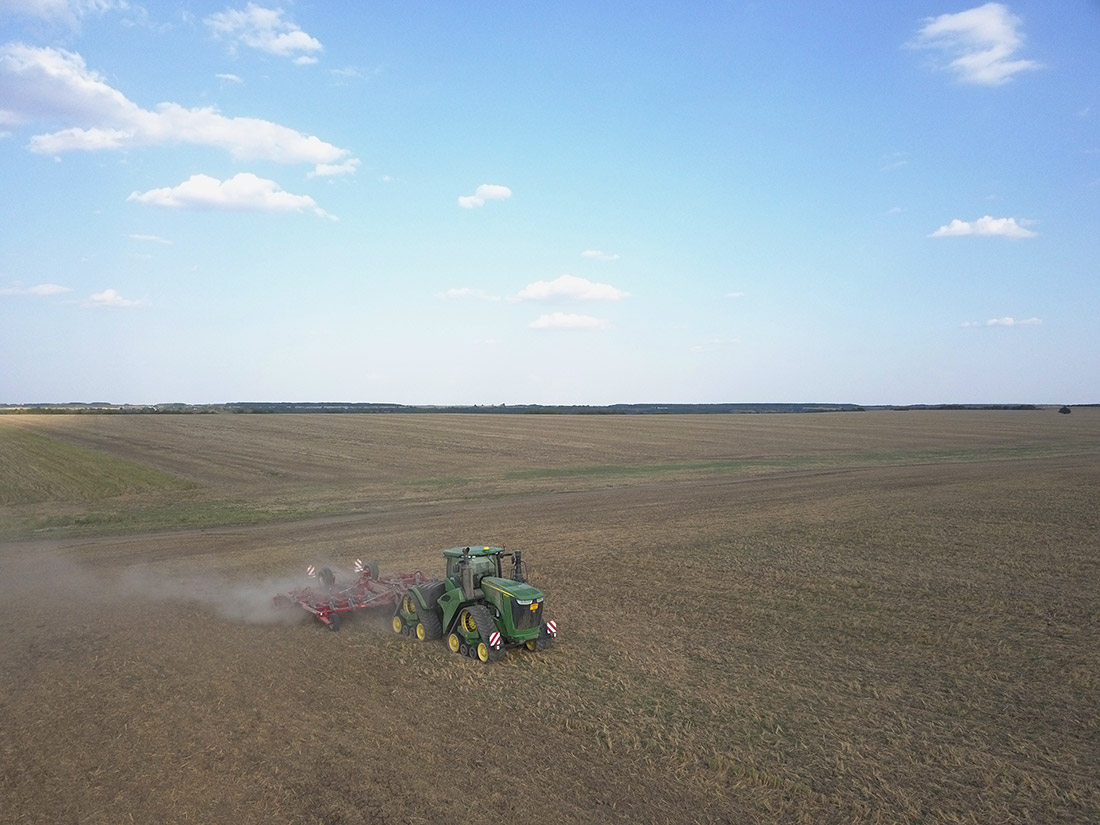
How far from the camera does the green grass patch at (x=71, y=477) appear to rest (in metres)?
35.4

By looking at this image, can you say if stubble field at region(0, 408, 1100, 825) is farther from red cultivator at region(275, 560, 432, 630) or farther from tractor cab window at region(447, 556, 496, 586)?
tractor cab window at region(447, 556, 496, 586)

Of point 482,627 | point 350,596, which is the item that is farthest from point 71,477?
point 482,627

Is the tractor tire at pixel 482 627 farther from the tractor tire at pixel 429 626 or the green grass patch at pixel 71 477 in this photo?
the green grass patch at pixel 71 477

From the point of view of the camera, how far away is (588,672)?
13023 mm

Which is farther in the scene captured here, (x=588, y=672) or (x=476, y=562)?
(x=476, y=562)

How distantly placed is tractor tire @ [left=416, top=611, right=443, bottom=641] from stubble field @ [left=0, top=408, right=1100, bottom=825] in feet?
1.33

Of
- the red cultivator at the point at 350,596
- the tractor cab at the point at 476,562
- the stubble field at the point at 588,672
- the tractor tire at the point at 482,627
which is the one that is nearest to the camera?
the stubble field at the point at 588,672

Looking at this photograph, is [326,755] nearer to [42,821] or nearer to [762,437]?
[42,821]

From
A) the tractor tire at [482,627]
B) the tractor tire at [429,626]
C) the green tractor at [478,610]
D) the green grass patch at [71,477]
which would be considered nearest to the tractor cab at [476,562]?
the green tractor at [478,610]

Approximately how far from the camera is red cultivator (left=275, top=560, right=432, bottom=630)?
625 inches

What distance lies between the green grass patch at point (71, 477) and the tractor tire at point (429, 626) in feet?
90.5

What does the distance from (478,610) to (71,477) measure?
36808mm

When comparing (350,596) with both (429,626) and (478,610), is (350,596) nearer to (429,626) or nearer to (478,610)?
(429,626)

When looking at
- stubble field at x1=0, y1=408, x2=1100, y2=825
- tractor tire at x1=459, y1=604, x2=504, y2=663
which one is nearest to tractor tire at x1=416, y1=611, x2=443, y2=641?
stubble field at x1=0, y1=408, x2=1100, y2=825
